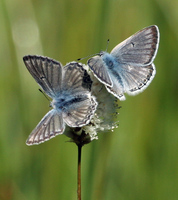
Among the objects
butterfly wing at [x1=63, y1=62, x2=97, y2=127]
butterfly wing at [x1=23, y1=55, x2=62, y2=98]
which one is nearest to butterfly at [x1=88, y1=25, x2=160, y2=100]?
butterfly wing at [x1=63, y1=62, x2=97, y2=127]

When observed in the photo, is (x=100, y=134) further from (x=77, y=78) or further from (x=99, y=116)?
(x=77, y=78)

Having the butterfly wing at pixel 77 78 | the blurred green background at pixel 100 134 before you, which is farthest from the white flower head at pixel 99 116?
the blurred green background at pixel 100 134

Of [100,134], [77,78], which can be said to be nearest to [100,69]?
[77,78]

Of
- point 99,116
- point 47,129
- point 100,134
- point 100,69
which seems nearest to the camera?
point 47,129

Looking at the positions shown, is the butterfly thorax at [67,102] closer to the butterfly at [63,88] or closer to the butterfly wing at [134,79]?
the butterfly at [63,88]

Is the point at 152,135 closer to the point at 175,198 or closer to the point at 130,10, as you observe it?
the point at 175,198

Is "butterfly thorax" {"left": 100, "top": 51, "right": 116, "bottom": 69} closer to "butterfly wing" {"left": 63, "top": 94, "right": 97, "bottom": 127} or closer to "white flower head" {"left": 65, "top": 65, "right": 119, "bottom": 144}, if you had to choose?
"white flower head" {"left": 65, "top": 65, "right": 119, "bottom": 144}
